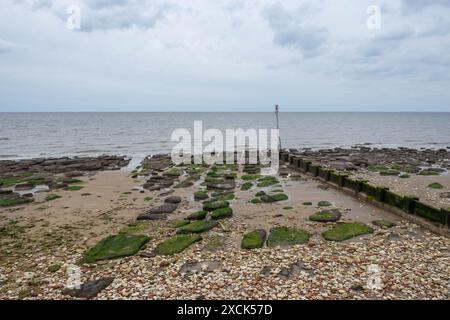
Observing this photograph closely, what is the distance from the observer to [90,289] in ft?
24.8

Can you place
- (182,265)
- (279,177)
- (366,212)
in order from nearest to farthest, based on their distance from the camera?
1. (182,265)
2. (366,212)
3. (279,177)

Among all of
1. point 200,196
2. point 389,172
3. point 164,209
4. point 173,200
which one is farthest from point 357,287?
point 389,172

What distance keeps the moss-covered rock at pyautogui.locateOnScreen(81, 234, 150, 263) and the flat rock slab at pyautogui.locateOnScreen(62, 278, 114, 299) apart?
58.0 inches

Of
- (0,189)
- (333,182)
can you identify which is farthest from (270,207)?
(0,189)

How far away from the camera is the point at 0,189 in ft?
65.2

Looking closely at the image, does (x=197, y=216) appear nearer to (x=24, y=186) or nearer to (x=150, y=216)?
(x=150, y=216)

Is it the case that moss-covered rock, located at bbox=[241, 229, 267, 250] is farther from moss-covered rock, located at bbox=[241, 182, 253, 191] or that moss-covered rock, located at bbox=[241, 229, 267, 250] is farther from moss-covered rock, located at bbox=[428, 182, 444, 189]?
moss-covered rock, located at bbox=[428, 182, 444, 189]

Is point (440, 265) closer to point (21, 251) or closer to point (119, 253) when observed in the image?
point (119, 253)

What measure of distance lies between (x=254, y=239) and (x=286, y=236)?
112cm

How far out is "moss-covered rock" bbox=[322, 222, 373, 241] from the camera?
10.4 metres

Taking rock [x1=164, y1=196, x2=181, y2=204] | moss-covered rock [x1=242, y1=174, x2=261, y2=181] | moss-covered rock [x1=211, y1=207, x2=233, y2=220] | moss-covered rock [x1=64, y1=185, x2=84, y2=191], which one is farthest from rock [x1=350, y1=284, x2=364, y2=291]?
moss-covered rock [x1=64, y1=185, x2=84, y2=191]

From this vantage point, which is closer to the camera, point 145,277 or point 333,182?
point 145,277

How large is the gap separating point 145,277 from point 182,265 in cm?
106
